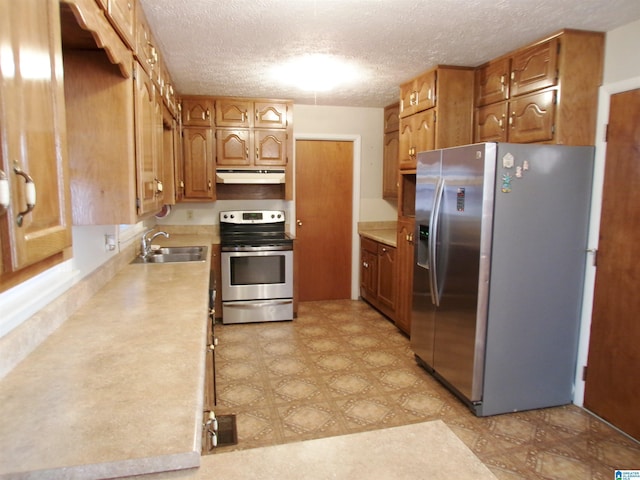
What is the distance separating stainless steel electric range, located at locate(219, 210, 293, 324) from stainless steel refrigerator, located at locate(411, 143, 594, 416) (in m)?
1.92

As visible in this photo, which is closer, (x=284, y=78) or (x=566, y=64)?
(x=566, y=64)

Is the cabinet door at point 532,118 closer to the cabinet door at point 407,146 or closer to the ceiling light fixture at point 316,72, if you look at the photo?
the cabinet door at point 407,146

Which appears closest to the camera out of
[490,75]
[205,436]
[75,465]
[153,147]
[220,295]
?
[75,465]

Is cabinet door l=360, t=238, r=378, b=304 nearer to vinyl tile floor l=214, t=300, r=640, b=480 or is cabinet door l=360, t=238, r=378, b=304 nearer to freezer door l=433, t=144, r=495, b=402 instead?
vinyl tile floor l=214, t=300, r=640, b=480

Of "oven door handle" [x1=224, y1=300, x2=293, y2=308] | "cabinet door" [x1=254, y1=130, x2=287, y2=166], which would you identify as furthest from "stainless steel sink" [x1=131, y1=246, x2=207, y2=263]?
"cabinet door" [x1=254, y1=130, x2=287, y2=166]

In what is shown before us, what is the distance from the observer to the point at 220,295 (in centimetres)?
423

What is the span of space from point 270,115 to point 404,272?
2.10 metres

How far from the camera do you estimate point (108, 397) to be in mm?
1033

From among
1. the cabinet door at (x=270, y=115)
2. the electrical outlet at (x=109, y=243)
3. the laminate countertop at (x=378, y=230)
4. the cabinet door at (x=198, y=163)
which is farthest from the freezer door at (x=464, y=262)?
the cabinet door at (x=198, y=163)

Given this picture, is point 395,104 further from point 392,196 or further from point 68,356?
point 68,356

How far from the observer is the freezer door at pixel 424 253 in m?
2.90

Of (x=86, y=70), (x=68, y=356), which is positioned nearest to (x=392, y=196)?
(x=86, y=70)

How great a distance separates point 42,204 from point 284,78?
3011mm

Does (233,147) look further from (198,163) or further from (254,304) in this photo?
(254,304)
